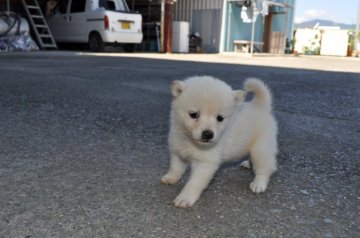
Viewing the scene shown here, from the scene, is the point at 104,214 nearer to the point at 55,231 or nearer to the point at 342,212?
the point at 55,231

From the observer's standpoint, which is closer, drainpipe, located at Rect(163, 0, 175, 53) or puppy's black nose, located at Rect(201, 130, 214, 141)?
puppy's black nose, located at Rect(201, 130, 214, 141)

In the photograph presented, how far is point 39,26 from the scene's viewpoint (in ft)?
44.9

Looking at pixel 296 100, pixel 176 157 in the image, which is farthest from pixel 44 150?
pixel 296 100

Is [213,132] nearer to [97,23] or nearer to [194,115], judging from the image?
[194,115]

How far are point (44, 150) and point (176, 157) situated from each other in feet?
3.04

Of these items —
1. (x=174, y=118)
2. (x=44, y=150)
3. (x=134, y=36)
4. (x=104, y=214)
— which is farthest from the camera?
(x=134, y=36)

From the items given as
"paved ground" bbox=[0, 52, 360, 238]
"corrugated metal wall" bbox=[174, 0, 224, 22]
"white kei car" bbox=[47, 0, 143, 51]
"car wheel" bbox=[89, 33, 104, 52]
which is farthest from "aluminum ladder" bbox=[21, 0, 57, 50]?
"paved ground" bbox=[0, 52, 360, 238]

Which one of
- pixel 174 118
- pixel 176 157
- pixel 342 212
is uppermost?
pixel 174 118

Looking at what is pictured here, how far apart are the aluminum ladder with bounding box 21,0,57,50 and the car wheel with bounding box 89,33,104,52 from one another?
1279 mm

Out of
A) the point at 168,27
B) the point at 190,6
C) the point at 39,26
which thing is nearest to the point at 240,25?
the point at 190,6

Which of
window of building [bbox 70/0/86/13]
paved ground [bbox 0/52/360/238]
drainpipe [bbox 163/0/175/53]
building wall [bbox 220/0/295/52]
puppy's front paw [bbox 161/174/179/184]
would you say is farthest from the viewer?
building wall [bbox 220/0/295/52]

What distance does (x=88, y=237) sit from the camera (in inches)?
56.8

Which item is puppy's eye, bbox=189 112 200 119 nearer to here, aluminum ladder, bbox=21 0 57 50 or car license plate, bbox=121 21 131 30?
car license plate, bbox=121 21 131 30

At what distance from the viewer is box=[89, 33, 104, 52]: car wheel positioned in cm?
1371
